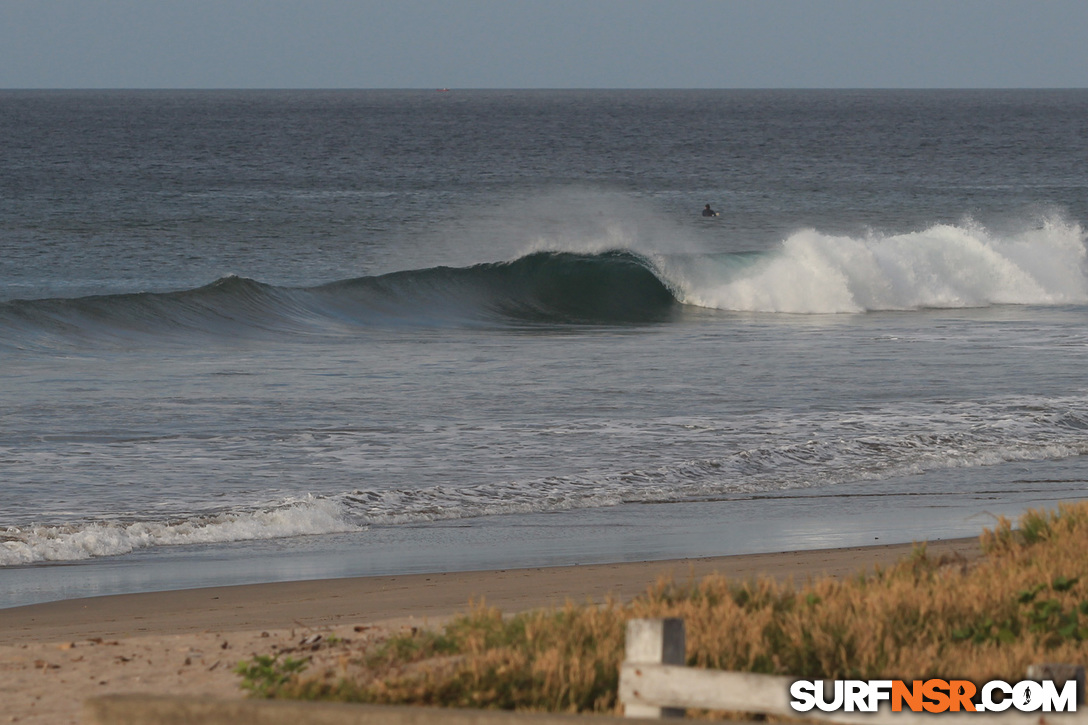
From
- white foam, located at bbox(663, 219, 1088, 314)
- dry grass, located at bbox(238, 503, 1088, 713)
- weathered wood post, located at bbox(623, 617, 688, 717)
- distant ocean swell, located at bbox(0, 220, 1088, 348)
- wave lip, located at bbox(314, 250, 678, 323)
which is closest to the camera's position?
weathered wood post, located at bbox(623, 617, 688, 717)

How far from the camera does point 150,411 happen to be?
14609 mm

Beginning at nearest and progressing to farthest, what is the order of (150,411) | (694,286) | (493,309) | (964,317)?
(150,411)
(964,317)
(493,309)
(694,286)

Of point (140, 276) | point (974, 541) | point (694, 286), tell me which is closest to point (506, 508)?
point (974, 541)

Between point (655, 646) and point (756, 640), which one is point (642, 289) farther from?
point (655, 646)

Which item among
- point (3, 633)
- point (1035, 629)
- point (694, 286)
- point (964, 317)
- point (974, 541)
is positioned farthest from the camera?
point (694, 286)

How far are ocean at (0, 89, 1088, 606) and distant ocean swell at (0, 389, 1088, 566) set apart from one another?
1.4 inches

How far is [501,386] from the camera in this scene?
16.8 metres

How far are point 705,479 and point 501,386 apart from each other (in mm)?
5300

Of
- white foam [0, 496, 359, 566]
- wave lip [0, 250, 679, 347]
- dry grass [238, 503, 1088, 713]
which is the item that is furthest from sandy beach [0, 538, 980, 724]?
wave lip [0, 250, 679, 347]

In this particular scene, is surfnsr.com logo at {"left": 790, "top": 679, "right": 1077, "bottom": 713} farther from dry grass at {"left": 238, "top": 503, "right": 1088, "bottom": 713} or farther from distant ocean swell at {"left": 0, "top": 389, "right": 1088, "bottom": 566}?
distant ocean swell at {"left": 0, "top": 389, "right": 1088, "bottom": 566}

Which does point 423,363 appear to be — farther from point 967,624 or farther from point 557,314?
point 967,624

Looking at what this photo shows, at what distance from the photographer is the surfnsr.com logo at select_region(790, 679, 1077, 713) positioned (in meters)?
3.54

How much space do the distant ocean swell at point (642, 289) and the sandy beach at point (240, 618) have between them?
15.7 meters

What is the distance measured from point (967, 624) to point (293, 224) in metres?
41.6
